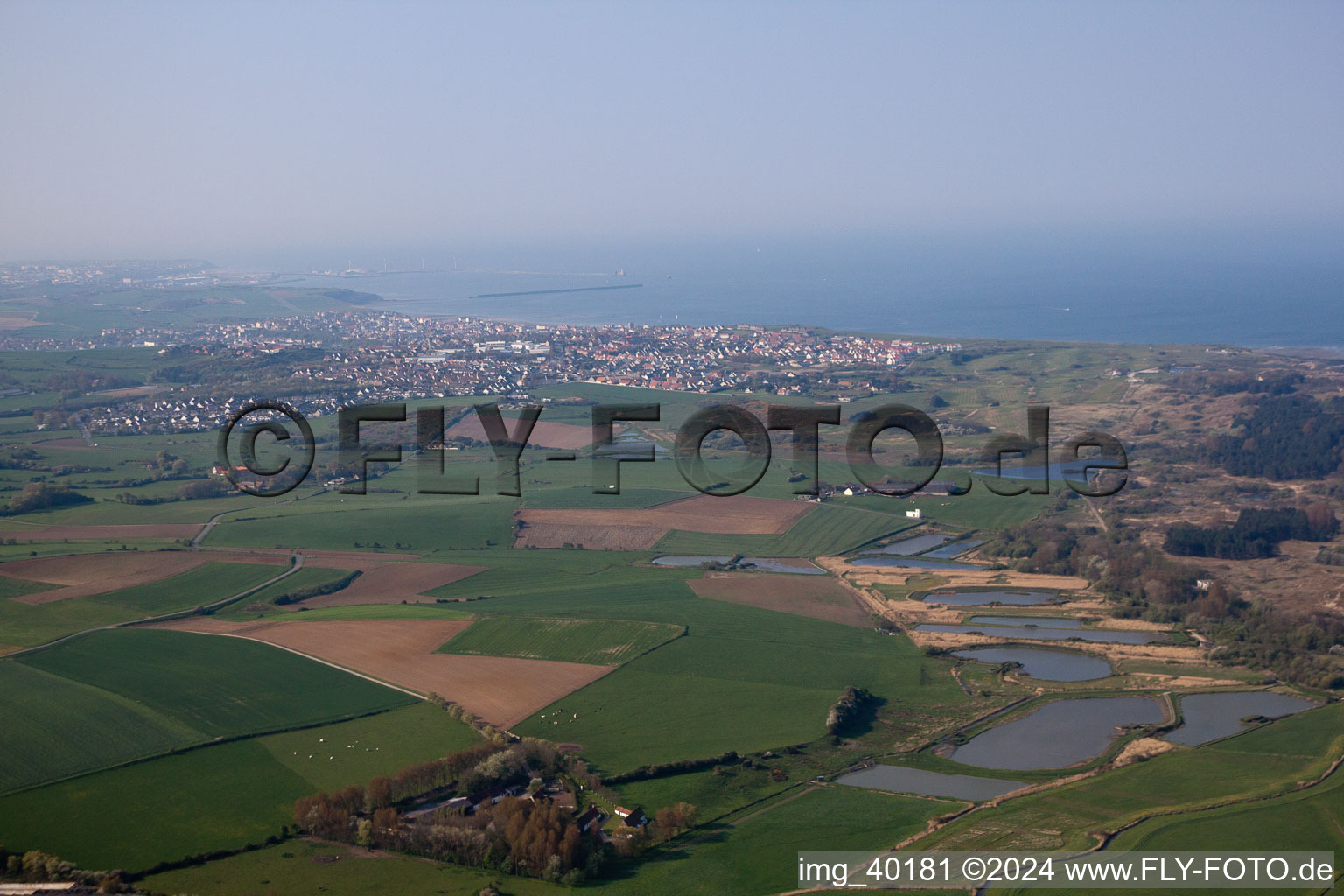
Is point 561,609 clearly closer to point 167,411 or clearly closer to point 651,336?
point 167,411

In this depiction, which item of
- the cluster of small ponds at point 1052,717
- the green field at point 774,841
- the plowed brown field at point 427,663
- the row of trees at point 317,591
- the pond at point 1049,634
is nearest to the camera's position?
the green field at point 774,841

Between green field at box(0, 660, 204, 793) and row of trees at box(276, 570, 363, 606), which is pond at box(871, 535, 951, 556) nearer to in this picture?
row of trees at box(276, 570, 363, 606)

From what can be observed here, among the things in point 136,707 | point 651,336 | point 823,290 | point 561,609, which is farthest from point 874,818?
point 823,290

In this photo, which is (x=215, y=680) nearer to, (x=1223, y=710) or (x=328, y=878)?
(x=328, y=878)

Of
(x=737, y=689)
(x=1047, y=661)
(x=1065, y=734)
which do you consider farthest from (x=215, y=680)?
(x=1047, y=661)

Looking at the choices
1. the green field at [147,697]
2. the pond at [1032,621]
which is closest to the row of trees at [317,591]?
the green field at [147,697]

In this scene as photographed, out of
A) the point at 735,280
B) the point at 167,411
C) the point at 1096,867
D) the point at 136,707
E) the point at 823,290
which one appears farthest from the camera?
the point at 735,280

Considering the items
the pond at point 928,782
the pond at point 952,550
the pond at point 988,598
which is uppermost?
the pond at point 952,550

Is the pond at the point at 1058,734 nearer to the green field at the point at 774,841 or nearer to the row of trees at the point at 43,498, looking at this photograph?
the green field at the point at 774,841
